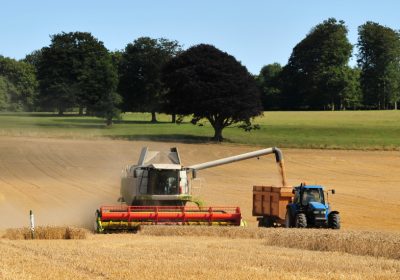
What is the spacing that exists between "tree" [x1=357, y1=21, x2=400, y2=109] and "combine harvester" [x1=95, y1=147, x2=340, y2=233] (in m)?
102

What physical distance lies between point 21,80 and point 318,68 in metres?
48.2

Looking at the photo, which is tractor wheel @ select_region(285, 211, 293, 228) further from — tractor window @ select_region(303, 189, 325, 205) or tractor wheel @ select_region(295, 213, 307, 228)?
tractor window @ select_region(303, 189, 325, 205)

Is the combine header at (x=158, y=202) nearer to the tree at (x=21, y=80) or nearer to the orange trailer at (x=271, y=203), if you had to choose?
the orange trailer at (x=271, y=203)

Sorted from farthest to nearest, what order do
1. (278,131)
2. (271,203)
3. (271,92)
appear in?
(271,92) → (278,131) → (271,203)

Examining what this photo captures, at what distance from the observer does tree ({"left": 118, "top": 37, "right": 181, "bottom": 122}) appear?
373ft

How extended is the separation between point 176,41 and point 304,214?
92.1 m

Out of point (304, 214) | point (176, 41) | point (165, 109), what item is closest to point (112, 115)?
point (165, 109)

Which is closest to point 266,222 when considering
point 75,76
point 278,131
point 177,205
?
point 177,205

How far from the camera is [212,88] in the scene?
250 ft

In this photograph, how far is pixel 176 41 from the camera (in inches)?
4653

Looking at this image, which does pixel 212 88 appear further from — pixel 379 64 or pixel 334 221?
pixel 379 64

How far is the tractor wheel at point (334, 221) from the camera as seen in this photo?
27.5 meters

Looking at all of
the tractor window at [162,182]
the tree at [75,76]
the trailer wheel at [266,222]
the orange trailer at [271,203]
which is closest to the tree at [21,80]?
the tree at [75,76]

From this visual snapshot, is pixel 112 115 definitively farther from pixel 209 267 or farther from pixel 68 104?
pixel 209 267
